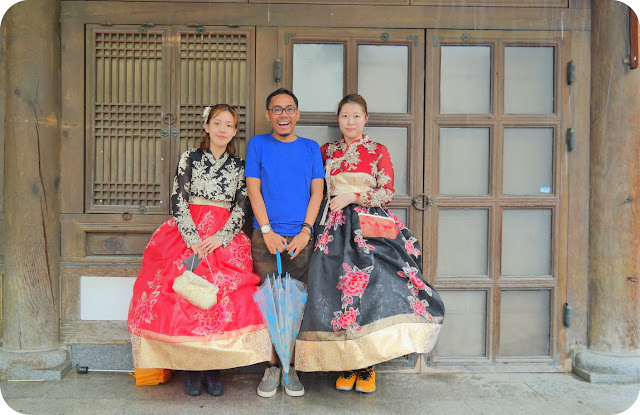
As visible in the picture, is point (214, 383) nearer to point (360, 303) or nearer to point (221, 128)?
point (360, 303)

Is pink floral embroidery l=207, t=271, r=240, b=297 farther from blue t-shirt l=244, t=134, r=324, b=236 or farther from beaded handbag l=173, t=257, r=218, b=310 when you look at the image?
blue t-shirt l=244, t=134, r=324, b=236

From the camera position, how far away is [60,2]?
3473 mm

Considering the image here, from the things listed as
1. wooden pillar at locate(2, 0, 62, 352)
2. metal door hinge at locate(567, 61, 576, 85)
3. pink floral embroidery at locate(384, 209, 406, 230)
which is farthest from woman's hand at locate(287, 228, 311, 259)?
metal door hinge at locate(567, 61, 576, 85)

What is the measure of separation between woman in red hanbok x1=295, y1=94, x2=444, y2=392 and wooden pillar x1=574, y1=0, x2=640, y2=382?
1.31 m

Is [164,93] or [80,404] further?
[164,93]

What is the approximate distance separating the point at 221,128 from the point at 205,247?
2.58 feet

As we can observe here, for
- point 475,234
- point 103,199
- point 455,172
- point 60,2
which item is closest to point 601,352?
point 475,234

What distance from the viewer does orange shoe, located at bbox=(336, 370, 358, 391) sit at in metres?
3.15

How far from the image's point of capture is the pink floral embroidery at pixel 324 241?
123 inches

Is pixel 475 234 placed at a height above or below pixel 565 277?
above

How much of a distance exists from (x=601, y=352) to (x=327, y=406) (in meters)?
2.03

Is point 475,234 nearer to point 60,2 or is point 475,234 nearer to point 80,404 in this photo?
point 80,404

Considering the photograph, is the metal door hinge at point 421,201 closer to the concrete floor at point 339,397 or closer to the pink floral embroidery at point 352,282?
the pink floral embroidery at point 352,282

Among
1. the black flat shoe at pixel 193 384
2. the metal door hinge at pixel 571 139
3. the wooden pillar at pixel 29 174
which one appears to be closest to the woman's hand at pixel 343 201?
the black flat shoe at pixel 193 384
